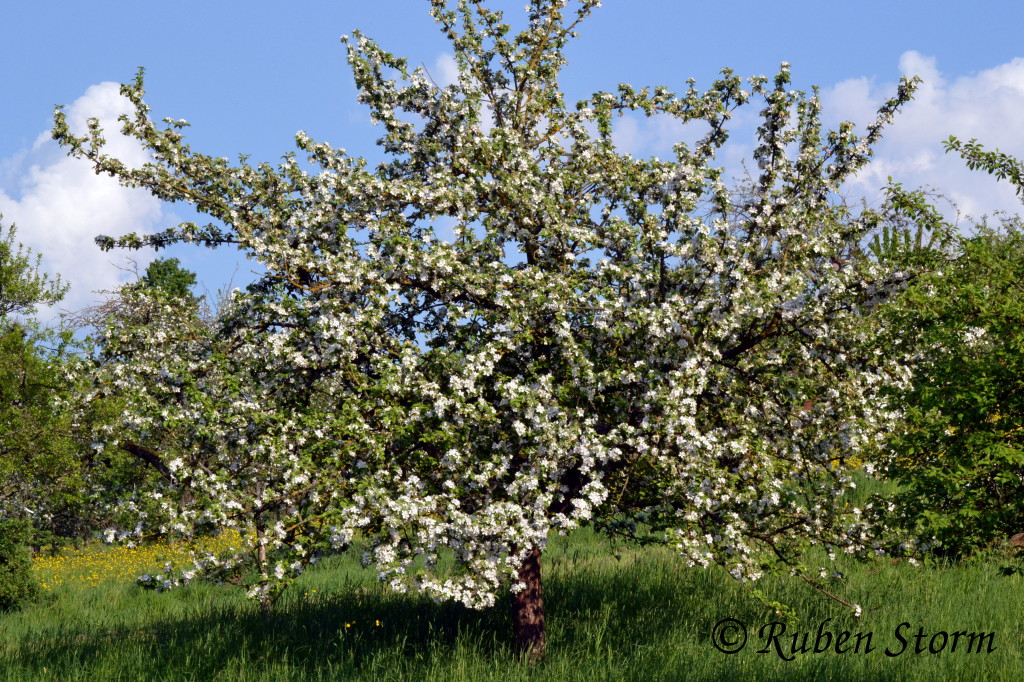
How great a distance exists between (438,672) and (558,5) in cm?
1073

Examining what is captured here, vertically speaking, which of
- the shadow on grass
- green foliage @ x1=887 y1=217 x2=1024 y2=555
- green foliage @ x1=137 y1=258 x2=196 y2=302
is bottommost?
the shadow on grass

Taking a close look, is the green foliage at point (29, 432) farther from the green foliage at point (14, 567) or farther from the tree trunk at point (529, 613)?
the tree trunk at point (529, 613)

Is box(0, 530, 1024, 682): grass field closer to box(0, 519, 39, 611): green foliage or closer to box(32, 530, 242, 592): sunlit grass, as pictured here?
box(0, 519, 39, 611): green foliage

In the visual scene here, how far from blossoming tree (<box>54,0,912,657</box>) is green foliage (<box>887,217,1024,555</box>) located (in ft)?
3.80

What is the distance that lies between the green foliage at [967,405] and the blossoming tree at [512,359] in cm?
116

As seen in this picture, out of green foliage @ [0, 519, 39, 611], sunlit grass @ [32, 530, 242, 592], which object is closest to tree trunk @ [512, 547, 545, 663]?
sunlit grass @ [32, 530, 242, 592]

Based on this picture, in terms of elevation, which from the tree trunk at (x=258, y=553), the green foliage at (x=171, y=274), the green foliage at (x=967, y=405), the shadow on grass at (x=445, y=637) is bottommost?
the shadow on grass at (x=445, y=637)

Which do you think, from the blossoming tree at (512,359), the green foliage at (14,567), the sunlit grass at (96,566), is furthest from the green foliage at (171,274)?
the blossoming tree at (512,359)

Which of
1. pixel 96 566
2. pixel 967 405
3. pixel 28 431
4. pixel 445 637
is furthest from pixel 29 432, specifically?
pixel 967 405

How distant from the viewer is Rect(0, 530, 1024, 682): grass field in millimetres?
11633

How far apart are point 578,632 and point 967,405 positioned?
681cm

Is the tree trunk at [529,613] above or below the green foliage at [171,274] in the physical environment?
below

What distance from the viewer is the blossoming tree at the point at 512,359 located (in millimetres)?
10211

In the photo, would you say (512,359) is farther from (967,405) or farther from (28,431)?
(28,431)
